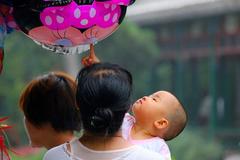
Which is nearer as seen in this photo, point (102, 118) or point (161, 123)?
point (102, 118)

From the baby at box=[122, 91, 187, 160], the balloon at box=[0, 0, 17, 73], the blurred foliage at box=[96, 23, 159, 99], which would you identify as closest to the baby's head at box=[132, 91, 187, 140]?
the baby at box=[122, 91, 187, 160]

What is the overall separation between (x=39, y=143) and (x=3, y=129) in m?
0.13

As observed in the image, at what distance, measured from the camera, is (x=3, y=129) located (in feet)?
5.71

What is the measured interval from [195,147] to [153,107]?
20.8ft

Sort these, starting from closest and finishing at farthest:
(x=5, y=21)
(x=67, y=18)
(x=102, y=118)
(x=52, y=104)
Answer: (x=102, y=118) → (x=67, y=18) → (x=5, y=21) → (x=52, y=104)

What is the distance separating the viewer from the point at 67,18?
1.54m

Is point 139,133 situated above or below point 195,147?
above

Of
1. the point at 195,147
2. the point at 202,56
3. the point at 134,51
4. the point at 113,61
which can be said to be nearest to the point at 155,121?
the point at 195,147

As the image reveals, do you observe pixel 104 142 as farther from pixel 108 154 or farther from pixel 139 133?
pixel 139 133

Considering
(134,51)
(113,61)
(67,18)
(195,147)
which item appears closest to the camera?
(67,18)

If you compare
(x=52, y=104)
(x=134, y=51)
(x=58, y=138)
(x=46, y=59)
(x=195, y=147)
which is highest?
(x=52, y=104)

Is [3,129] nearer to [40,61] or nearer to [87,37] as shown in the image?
[87,37]

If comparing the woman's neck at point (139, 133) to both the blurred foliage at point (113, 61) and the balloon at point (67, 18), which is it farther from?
the blurred foliage at point (113, 61)

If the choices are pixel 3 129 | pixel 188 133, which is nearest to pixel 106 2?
pixel 3 129
